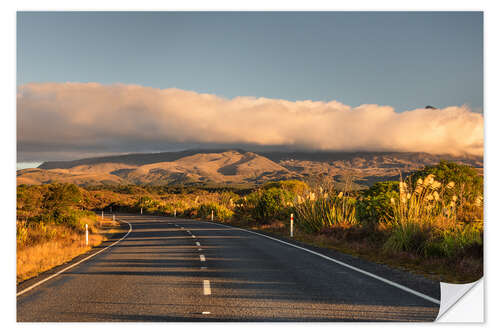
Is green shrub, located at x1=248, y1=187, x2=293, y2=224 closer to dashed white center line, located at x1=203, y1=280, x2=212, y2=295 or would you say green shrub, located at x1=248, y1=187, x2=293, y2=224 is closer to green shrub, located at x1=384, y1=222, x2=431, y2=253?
green shrub, located at x1=384, y1=222, x2=431, y2=253

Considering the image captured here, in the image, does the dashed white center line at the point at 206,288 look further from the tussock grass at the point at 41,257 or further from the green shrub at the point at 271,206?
the green shrub at the point at 271,206

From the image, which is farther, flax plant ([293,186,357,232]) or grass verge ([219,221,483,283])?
flax plant ([293,186,357,232])

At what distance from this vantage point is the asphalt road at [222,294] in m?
6.49

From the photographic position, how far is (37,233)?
68.4 ft

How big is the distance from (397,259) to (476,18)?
22.3 ft

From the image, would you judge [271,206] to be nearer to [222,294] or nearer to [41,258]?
[41,258]

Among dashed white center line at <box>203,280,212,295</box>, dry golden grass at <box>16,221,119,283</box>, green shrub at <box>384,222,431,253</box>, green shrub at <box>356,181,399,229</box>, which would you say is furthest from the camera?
green shrub at <box>356,181,399,229</box>

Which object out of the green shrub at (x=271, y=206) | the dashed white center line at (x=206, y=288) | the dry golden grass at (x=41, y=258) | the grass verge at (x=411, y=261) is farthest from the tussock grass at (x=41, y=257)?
the green shrub at (x=271, y=206)

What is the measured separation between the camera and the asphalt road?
21.3ft

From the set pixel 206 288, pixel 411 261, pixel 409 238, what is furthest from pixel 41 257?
pixel 409 238

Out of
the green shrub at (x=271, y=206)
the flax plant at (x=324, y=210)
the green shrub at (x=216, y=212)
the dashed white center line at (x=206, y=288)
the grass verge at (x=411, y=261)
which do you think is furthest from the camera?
the green shrub at (x=216, y=212)

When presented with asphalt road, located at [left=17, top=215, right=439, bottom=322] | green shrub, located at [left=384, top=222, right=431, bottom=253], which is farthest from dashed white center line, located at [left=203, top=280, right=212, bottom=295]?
green shrub, located at [left=384, top=222, right=431, bottom=253]

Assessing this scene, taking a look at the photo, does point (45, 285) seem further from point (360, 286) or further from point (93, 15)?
point (360, 286)
